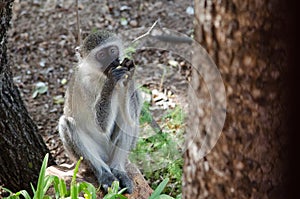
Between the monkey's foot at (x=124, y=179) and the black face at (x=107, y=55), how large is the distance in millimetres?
961

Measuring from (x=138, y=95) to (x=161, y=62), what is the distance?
248 cm

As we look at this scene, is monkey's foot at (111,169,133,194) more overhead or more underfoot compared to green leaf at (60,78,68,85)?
more underfoot

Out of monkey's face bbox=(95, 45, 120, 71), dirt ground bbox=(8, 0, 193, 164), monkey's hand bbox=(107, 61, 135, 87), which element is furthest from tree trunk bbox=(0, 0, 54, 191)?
dirt ground bbox=(8, 0, 193, 164)

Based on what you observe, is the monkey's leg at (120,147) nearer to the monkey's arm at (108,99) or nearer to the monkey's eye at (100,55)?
the monkey's arm at (108,99)

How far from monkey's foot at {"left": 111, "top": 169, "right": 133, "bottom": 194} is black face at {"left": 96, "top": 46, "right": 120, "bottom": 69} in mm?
961

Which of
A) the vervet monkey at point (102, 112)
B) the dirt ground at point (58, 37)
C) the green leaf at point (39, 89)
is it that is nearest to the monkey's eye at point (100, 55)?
the vervet monkey at point (102, 112)

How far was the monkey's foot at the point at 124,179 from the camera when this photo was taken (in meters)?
5.02

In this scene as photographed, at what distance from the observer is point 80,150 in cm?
507

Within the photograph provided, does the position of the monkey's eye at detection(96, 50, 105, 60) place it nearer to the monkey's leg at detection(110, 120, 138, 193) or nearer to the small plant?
the monkey's leg at detection(110, 120, 138, 193)

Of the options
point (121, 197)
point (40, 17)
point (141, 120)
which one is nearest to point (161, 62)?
point (40, 17)

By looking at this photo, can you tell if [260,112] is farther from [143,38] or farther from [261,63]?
[143,38]

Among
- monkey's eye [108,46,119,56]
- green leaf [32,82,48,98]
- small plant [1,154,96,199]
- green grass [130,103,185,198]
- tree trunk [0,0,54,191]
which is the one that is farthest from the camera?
green leaf [32,82,48,98]

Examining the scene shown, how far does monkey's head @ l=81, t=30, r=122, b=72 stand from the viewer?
474 centimetres

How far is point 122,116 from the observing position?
16.5ft
